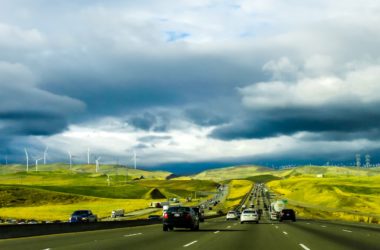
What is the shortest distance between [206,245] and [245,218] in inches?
1401

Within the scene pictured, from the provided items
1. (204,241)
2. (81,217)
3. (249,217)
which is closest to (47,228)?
(204,241)

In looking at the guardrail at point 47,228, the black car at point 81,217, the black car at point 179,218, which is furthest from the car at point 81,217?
the black car at point 179,218

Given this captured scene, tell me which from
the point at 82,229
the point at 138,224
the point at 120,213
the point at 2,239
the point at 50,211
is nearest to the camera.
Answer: the point at 2,239

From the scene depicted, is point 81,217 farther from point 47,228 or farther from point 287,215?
point 47,228

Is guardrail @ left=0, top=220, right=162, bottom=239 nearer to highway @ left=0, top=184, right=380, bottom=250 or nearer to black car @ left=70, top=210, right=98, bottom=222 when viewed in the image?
highway @ left=0, top=184, right=380, bottom=250

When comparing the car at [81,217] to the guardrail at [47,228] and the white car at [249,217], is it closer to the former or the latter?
the guardrail at [47,228]

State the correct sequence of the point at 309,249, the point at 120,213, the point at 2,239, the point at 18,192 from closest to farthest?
the point at 309,249 → the point at 2,239 → the point at 120,213 → the point at 18,192

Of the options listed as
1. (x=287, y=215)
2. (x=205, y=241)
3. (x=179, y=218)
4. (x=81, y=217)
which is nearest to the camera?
(x=205, y=241)

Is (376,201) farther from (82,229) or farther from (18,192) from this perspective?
(82,229)

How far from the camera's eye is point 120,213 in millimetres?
107688

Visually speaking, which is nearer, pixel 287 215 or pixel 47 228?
pixel 47 228

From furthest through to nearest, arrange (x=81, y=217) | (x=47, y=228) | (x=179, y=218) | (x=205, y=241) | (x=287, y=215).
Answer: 1. (x=287, y=215)
2. (x=81, y=217)
3. (x=179, y=218)
4. (x=47, y=228)
5. (x=205, y=241)

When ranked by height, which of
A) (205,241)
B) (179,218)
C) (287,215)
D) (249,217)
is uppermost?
(179,218)

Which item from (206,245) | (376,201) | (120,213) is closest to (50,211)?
(120,213)
